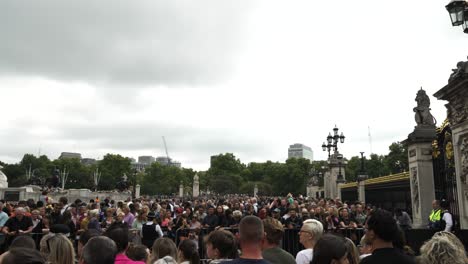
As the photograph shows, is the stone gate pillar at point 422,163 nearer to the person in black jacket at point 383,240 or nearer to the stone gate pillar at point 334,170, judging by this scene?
the person in black jacket at point 383,240

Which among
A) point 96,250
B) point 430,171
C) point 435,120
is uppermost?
point 435,120

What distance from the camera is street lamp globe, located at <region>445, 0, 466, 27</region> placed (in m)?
9.48

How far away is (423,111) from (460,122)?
12.0 ft

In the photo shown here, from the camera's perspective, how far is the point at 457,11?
375 inches

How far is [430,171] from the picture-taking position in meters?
13.2

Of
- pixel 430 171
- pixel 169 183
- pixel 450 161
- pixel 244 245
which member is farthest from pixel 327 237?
pixel 169 183

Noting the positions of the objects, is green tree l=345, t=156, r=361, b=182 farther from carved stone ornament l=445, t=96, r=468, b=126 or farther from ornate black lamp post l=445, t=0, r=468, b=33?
ornate black lamp post l=445, t=0, r=468, b=33

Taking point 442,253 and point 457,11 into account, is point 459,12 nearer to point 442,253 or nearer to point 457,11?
point 457,11

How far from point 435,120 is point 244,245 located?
12298mm

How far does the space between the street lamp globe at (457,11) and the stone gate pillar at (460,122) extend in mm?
987

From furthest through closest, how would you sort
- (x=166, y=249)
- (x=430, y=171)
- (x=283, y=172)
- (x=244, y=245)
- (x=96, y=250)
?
(x=283, y=172) → (x=430, y=171) → (x=166, y=249) → (x=96, y=250) → (x=244, y=245)

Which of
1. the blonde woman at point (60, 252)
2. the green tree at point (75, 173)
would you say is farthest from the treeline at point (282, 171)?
the blonde woman at point (60, 252)

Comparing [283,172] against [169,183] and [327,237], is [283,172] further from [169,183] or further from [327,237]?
[327,237]

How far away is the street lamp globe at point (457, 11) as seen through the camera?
9.48 meters
